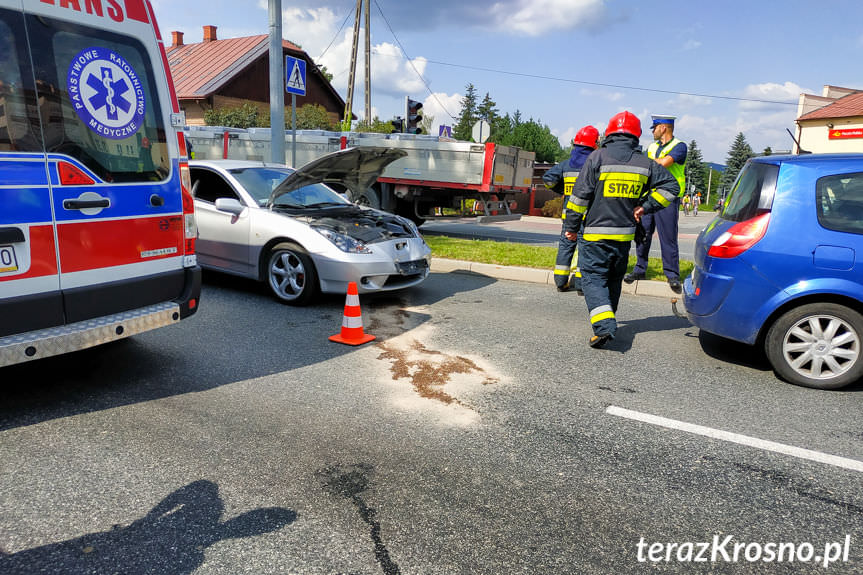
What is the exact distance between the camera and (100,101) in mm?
3639

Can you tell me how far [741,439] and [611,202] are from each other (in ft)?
7.64

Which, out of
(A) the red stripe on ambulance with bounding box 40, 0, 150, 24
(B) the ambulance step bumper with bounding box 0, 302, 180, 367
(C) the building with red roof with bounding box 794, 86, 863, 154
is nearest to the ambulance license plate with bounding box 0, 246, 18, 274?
(B) the ambulance step bumper with bounding box 0, 302, 180, 367

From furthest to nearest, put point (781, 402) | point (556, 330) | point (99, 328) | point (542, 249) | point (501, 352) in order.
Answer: point (542, 249)
point (556, 330)
point (501, 352)
point (781, 402)
point (99, 328)

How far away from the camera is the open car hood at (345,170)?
654 centimetres

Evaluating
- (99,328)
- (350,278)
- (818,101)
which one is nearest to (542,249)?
(350,278)

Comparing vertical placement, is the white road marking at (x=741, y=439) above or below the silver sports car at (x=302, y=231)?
below

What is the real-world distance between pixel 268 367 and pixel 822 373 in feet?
13.5

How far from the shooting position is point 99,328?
145 inches

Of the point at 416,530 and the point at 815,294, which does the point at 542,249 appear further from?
the point at 416,530

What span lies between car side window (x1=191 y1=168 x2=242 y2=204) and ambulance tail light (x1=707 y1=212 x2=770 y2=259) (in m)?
5.27

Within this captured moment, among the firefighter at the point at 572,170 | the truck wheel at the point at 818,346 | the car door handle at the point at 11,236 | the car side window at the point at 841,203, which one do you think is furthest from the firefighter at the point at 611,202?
the car door handle at the point at 11,236

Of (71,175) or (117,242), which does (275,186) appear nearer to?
(117,242)

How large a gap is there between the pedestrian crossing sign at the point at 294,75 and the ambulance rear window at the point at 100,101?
585 centimetres

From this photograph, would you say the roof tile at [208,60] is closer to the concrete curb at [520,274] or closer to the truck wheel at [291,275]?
the concrete curb at [520,274]
